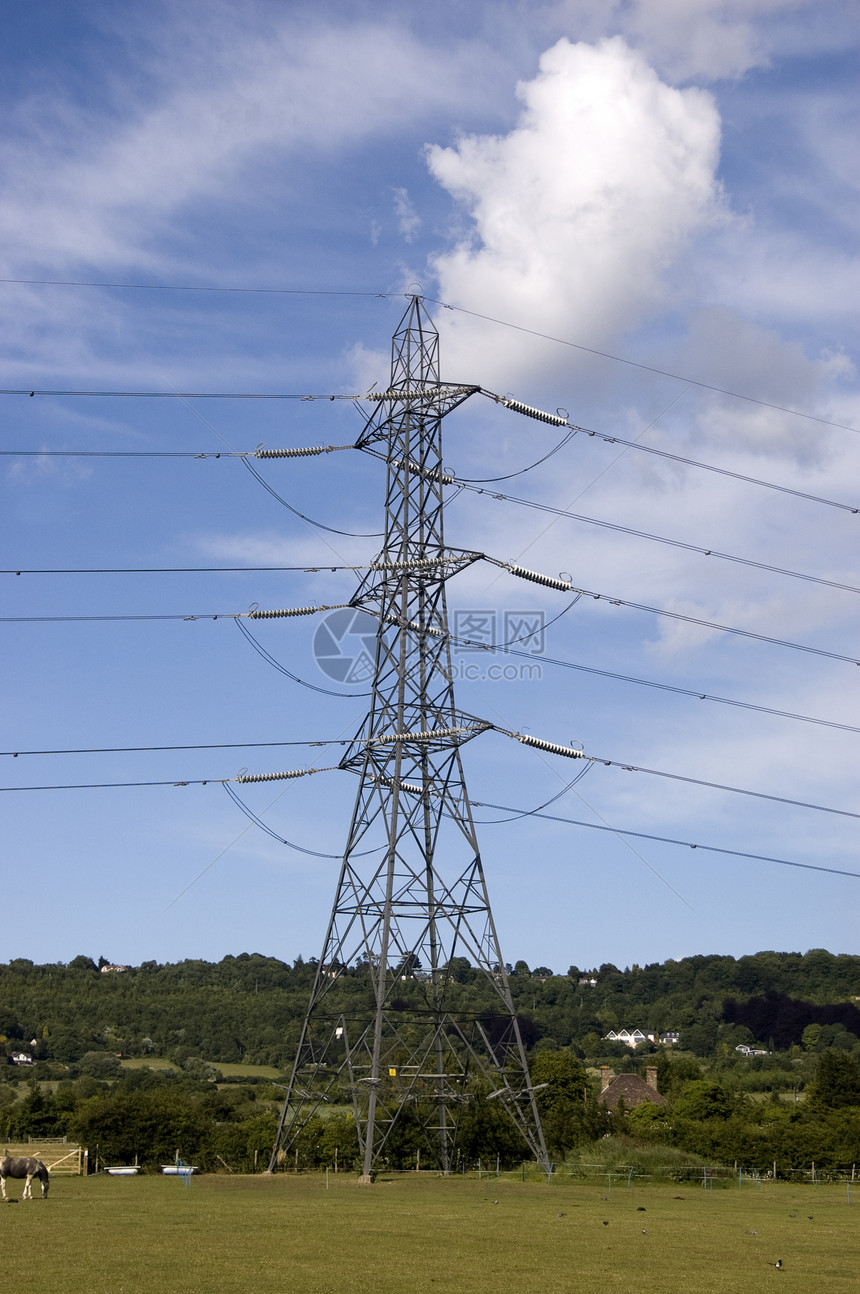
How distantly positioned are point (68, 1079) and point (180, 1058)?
55.9ft

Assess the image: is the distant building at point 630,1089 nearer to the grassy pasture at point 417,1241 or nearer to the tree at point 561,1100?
the tree at point 561,1100

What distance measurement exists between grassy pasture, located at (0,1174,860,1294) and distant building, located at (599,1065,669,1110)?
205ft

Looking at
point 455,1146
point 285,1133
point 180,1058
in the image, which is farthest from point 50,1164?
point 180,1058

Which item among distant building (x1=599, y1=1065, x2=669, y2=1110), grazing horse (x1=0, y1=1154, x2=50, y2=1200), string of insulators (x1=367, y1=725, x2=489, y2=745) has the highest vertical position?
string of insulators (x1=367, y1=725, x2=489, y2=745)

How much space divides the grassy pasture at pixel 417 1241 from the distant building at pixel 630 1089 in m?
62.5

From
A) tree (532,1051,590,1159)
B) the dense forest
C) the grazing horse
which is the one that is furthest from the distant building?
the grazing horse

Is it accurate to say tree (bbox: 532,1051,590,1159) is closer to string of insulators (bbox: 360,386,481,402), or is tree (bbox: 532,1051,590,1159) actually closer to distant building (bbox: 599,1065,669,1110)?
distant building (bbox: 599,1065,669,1110)

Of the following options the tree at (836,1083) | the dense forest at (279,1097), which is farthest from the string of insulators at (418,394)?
the tree at (836,1083)

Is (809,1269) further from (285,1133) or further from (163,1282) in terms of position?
(285,1133)

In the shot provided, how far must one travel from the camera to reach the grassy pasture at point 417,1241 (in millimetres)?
20484

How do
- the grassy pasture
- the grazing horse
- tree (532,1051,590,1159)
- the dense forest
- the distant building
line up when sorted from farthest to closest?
the distant building → tree (532,1051,590,1159) → the dense forest → the grazing horse → the grassy pasture

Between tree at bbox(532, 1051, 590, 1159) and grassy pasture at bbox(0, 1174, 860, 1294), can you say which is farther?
tree at bbox(532, 1051, 590, 1159)

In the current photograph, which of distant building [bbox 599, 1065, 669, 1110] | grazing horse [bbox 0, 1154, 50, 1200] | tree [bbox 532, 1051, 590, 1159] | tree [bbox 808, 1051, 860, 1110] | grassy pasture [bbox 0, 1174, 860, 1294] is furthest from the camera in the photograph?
distant building [bbox 599, 1065, 669, 1110]

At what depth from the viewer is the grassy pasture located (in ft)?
67.2
